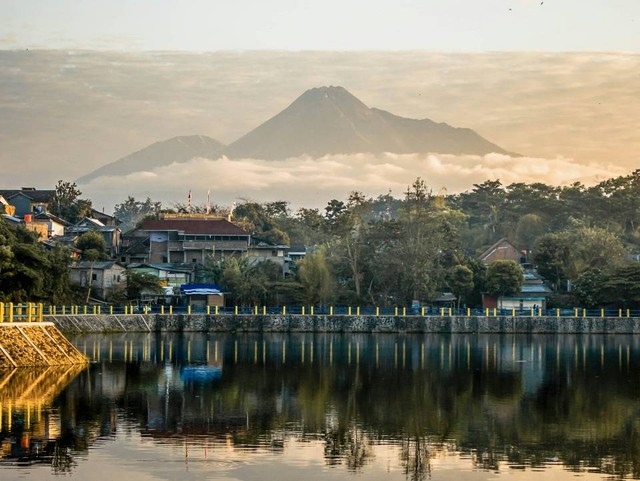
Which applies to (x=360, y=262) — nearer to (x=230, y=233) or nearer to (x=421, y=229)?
(x=421, y=229)

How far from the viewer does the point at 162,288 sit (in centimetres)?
8138

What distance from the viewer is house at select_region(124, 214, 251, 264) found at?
94.0 metres

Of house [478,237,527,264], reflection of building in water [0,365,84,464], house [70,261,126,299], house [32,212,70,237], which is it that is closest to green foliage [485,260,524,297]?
house [478,237,527,264]

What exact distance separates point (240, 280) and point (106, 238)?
68.3 feet

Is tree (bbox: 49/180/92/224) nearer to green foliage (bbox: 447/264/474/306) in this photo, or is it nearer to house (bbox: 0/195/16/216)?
house (bbox: 0/195/16/216)

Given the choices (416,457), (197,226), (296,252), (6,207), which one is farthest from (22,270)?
(296,252)

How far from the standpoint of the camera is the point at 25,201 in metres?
110

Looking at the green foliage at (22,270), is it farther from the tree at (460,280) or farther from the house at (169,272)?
the tree at (460,280)

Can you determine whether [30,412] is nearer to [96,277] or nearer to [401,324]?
[401,324]

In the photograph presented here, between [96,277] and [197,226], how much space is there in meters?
17.9

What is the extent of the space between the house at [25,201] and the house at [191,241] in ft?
58.9

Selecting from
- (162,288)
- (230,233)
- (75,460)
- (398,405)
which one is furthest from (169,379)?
(230,233)

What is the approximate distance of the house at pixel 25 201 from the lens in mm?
109188

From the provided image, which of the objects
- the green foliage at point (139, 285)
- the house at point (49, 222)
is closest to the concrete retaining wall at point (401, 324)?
the green foliage at point (139, 285)
